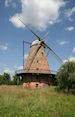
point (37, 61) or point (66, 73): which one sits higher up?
point (37, 61)

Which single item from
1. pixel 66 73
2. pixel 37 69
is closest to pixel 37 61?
pixel 37 69

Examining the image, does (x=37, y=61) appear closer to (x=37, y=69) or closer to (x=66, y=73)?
(x=37, y=69)

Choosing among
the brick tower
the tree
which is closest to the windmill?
the brick tower

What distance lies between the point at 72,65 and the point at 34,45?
33.7 feet

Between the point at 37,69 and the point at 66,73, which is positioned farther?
the point at 37,69

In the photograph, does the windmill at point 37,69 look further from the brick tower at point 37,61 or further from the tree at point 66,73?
the tree at point 66,73

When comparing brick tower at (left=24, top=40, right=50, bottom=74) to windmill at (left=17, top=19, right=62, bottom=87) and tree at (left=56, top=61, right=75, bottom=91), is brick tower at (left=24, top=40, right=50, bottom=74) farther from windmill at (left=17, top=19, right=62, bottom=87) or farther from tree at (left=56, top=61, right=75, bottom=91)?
tree at (left=56, top=61, right=75, bottom=91)

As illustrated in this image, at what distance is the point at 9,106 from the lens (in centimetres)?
520

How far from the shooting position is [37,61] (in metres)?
21.7

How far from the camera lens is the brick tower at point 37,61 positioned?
21.1 meters

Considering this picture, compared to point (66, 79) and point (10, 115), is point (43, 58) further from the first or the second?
point (10, 115)

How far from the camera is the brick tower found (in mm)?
21120

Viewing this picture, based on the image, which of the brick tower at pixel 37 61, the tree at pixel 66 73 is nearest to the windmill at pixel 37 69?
the brick tower at pixel 37 61

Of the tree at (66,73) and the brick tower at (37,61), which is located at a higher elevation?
the brick tower at (37,61)
